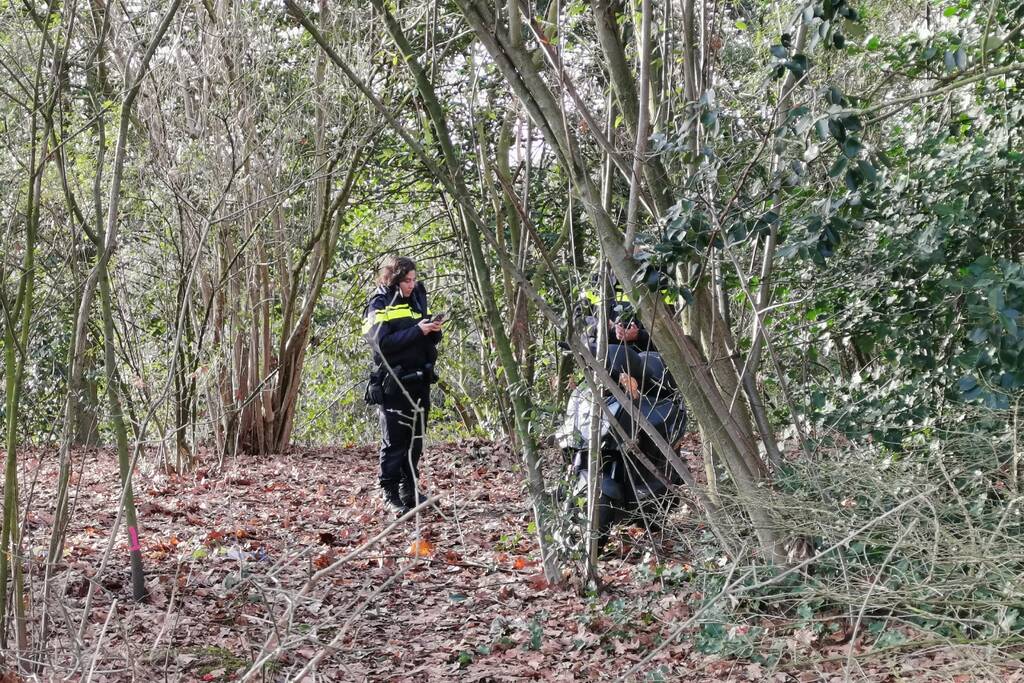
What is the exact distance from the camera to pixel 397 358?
7.14 metres

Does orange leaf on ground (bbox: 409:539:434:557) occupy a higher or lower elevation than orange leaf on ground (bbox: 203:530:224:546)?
lower

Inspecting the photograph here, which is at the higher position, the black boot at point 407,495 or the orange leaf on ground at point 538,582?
the black boot at point 407,495

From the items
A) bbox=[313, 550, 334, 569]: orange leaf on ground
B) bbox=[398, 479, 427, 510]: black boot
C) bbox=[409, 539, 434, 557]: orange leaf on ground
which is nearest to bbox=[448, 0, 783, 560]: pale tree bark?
bbox=[409, 539, 434, 557]: orange leaf on ground

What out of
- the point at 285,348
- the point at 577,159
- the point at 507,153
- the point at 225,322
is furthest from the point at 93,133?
the point at 577,159

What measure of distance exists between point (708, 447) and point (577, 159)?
154 centimetres

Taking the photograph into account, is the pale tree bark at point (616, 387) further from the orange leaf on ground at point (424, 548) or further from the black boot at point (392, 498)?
the black boot at point (392, 498)

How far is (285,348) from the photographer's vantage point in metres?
10.2

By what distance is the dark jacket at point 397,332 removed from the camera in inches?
276

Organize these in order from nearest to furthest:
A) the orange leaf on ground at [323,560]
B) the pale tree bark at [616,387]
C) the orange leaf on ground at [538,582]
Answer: the pale tree bark at [616,387] → the orange leaf on ground at [538,582] → the orange leaf on ground at [323,560]

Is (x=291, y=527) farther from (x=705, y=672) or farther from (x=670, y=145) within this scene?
(x=670, y=145)

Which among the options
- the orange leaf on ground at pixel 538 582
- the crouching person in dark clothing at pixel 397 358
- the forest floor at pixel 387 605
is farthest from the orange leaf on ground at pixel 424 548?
the crouching person in dark clothing at pixel 397 358

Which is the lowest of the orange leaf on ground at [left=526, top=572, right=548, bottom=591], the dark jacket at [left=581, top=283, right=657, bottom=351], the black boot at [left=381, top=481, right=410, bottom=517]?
the orange leaf on ground at [left=526, top=572, right=548, bottom=591]

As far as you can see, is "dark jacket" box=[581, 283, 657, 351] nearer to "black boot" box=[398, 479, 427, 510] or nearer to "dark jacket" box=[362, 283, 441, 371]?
"dark jacket" box=[362, 283, 441, 371]

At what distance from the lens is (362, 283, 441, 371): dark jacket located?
23.0 feet
